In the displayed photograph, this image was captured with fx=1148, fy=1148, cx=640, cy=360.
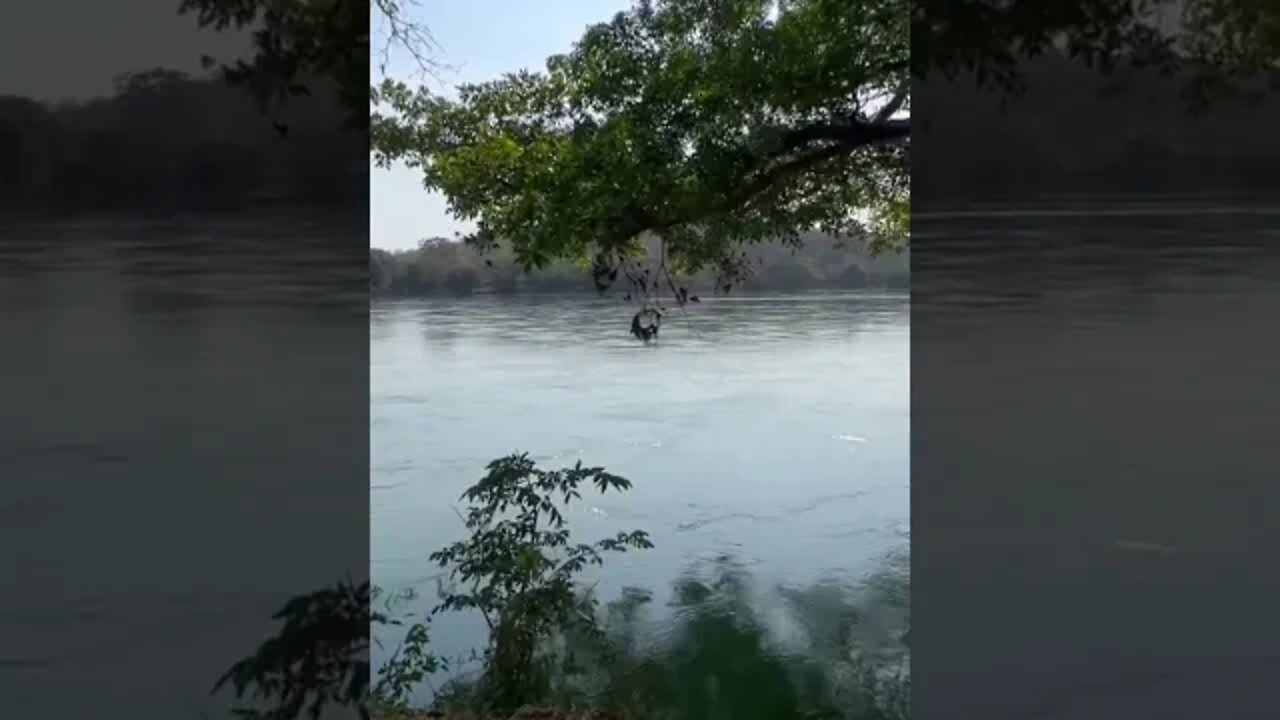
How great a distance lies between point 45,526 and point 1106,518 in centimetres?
119

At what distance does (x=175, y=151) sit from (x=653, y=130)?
1311 millimetres

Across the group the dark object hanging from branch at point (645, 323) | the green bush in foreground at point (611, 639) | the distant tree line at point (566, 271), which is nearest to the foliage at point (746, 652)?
the green bush in foreground at point (611, 639)

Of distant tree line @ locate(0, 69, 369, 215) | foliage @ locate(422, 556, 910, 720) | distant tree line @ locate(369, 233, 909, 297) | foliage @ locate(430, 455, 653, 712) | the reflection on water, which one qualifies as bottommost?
foliage @ locate(422, 556, 910, 720)

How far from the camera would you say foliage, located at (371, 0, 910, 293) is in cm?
240

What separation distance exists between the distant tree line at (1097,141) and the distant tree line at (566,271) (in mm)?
1253

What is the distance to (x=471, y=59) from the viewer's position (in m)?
2.44

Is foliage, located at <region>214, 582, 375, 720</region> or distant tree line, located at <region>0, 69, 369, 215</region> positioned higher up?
distant tree line, located at <region>0, 69, 369, 215</region>

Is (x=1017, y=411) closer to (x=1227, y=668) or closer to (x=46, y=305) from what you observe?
(x=1227, y=668)

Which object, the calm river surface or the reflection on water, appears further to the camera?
the calm river surface

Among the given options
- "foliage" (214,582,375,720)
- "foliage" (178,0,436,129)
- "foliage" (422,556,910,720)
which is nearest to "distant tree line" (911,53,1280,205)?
"foliage" (178,0,436,129)

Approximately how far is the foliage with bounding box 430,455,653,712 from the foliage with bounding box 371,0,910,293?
0.45 m

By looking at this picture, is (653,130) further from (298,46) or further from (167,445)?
(167,445)

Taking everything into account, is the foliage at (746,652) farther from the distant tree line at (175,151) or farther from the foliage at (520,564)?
the distant tree line at (175,151)

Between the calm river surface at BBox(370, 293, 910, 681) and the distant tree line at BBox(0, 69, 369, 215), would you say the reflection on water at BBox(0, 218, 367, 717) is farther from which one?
the calm river surface at BBox(370, 293, 910, 681)
